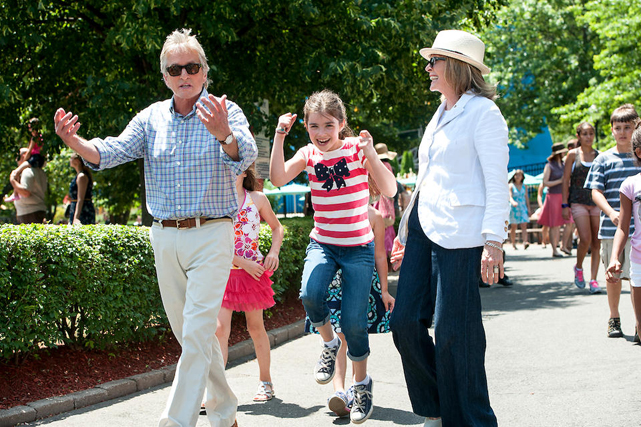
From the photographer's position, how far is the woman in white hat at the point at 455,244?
13.0 ft

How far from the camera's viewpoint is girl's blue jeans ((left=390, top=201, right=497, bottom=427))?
401 cm

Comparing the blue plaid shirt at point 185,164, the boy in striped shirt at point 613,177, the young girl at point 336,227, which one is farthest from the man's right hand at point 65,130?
the boy in striped shirt at point 613,177

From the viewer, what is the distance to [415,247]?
427 cm

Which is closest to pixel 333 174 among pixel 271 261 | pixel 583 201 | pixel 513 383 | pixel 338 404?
pixel 271 261

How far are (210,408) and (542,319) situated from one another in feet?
18.9

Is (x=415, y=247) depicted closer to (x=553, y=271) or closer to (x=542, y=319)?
(x=542, y=319)

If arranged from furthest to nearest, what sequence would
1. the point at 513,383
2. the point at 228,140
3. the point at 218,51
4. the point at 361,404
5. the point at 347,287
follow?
the point at 218,51, the point at 513,383, the point at 347,287, the point at 361,404, the point at 228,140

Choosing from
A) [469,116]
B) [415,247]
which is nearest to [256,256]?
[415,247]

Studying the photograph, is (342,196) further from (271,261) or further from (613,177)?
(613,177)

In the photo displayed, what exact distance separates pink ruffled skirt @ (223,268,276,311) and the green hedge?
1190mm

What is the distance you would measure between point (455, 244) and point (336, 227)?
1.32 meters

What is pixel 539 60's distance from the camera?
39250 mm

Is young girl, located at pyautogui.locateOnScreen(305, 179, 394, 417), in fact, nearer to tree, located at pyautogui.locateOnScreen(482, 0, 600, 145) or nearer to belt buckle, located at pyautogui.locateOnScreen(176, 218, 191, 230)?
belt buckle, located at pyautogui.locateOnScreen(176, 218, 191, 230)

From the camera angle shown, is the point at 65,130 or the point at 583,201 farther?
the point at 583,201
